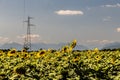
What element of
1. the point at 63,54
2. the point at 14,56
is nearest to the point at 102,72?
the point at 63,54

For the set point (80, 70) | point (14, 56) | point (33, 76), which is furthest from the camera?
point (14, 56)

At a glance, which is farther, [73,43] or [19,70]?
[73,43]

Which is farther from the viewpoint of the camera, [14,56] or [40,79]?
[14,56]

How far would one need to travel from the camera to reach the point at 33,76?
25.9ft

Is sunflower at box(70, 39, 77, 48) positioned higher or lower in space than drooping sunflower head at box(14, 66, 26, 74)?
higher

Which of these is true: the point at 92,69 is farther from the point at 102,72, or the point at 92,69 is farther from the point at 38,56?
the point at 38,56

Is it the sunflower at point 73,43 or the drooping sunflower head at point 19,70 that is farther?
the sunflower at point 73,43

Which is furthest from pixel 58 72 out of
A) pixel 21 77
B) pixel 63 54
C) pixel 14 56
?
pixel 14 56

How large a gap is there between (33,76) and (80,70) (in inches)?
44.6

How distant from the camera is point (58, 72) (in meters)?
7.68

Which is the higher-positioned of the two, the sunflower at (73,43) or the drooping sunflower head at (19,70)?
the sunflower at (73,43)

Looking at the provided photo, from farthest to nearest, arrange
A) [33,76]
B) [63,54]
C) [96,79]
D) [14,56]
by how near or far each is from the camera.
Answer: [14,56]
[63,54]
[33,76]
[96,79]

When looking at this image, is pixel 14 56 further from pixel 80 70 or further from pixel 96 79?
pixel 96 79

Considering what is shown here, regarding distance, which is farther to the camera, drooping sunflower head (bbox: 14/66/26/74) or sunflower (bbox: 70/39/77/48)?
sunflower (bbox: 70/39/77/48)
